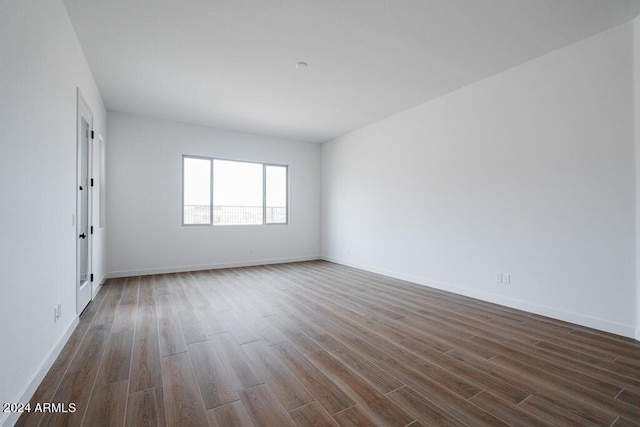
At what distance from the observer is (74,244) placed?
114 inches

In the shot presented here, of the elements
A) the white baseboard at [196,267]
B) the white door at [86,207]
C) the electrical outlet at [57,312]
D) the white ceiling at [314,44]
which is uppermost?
the white ceiling at [314,44]

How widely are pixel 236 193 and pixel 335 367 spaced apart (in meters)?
5.03

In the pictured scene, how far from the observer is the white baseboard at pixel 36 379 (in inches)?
60.2

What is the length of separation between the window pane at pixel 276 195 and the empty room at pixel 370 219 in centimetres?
158

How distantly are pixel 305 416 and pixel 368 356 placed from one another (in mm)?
855

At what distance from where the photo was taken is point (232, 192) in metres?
6.46

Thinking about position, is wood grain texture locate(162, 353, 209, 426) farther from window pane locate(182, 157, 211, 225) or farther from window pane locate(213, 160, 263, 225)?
window pane locate(213, 160, 263, 225)

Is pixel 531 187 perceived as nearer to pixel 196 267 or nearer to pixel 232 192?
pixel 232 192

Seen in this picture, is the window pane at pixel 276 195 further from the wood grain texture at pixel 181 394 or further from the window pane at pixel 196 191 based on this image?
the wood grain texture at pixel 181 394

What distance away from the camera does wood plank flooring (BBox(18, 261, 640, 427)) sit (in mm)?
1668

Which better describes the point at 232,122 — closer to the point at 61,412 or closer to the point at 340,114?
the point at 340,114

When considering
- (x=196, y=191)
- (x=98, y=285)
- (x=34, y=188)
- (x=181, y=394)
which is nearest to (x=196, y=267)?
(x=196, y=191)

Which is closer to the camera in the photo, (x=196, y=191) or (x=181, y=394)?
(x=181, y=394)

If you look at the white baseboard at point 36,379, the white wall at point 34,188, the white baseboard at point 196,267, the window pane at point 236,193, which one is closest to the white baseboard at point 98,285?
the white baseboard at point 196,267
